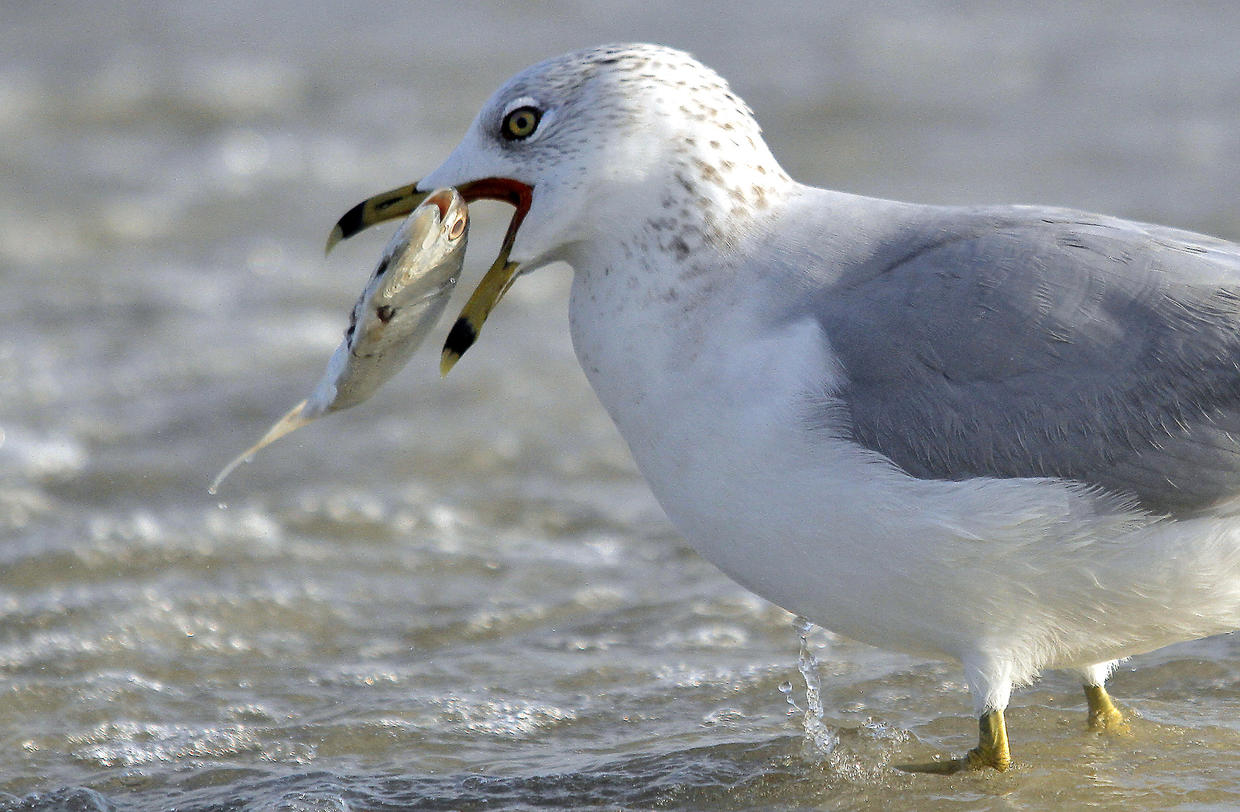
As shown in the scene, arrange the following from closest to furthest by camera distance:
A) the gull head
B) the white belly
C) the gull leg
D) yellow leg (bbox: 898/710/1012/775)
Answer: the white belly → the gull head → yellow leg (bbox: 898/710/1012/775) → the gull leg

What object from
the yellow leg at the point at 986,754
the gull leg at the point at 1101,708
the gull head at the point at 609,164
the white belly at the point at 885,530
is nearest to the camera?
the white belly at the point at 885,530

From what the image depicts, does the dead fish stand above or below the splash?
above

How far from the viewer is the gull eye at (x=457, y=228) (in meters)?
4.11

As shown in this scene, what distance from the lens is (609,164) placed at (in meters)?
4.05

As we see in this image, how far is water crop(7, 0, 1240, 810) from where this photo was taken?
181 inches

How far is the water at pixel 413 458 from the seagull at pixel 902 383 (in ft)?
2.31

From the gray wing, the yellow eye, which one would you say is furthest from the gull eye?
the gray wing

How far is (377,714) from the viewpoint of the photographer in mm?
4934

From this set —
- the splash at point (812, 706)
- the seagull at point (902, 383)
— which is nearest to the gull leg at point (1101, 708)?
the seagull at point (902, 383)

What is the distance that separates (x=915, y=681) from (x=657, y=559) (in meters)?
1.33

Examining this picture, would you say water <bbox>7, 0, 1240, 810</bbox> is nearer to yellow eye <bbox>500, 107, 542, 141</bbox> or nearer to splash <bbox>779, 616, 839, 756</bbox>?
splash <bbox>779, 616, 839, 756</bbox>

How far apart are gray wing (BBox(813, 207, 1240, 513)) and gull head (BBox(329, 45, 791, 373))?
1.54ft

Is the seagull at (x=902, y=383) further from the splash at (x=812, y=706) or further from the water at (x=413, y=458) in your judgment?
the water at (x=413, y=458)

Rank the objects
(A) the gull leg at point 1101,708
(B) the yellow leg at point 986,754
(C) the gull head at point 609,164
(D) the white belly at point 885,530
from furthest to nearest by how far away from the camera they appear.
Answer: (A) the gull leg at point 1101,708, (B) the yellow leg at point 986,754, (C) the gull head at point 609,164, (D) the white belly at point 885,530
